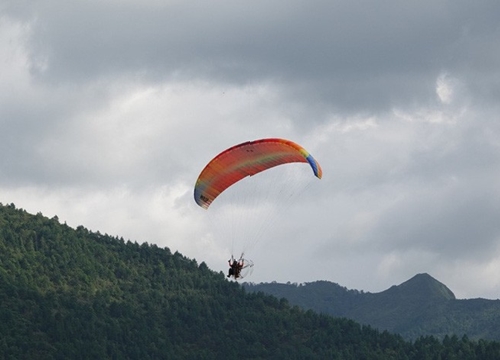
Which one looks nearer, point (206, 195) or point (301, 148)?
point (301, 148)

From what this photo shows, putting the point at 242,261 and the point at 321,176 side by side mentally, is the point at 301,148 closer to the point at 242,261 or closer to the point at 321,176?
the point at 321,176

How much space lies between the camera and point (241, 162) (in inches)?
5271

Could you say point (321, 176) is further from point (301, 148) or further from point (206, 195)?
point (206, 195)

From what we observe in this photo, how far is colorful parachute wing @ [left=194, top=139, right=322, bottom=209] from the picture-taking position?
127m

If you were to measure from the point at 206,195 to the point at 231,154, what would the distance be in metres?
7.24

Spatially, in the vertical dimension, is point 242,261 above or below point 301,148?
below

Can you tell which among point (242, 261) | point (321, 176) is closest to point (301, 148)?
point (321, 176)

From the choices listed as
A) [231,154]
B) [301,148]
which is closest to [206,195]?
[231,154]

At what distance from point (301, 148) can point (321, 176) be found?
4.55 metres

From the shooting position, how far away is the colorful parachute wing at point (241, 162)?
127312 millimetres

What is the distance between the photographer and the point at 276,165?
13312 cm

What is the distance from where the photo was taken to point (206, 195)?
451 ft

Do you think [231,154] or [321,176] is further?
[231,154]

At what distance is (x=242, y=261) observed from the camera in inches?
5054
